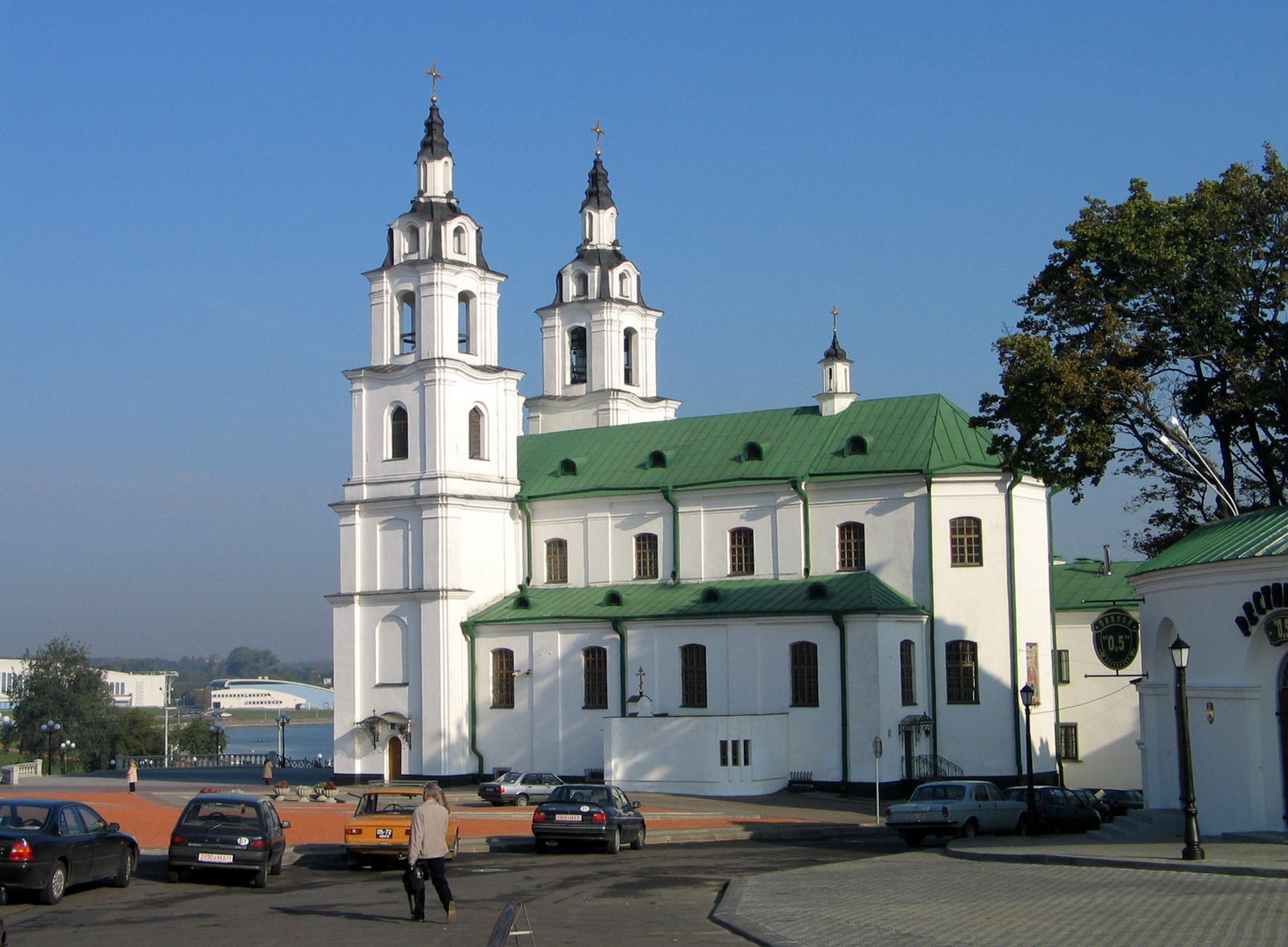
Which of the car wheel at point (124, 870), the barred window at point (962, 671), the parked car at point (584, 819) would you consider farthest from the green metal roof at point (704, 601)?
the car wheel at point (124, 870)

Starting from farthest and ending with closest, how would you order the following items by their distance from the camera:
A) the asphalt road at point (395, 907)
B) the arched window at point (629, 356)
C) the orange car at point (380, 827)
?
the arched window at point (629, 356), the orange car at point (380, 827), the asphalt road at point (395, 907)

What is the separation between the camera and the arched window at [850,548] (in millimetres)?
45031

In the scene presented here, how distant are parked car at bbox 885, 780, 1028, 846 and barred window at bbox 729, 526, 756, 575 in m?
17.0

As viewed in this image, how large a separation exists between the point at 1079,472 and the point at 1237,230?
18.0 feet

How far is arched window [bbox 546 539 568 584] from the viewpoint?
1988 inches

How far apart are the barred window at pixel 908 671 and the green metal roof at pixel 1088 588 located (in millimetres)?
7439

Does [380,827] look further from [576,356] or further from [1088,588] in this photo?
[576,356]

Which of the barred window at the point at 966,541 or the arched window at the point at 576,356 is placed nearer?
the barred window at the point at 966,541

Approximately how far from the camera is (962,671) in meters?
43.3

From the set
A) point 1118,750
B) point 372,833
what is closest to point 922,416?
point 1118,750

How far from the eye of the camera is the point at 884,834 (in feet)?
108

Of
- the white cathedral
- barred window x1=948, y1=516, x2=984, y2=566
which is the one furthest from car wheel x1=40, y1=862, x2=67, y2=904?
barred window x1=948, y1=516, x2=984, y2=566

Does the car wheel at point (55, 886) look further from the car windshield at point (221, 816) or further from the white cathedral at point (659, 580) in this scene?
the white cathedral at point (659, 580)

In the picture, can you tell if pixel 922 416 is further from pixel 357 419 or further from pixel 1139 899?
pixel 1139 899
